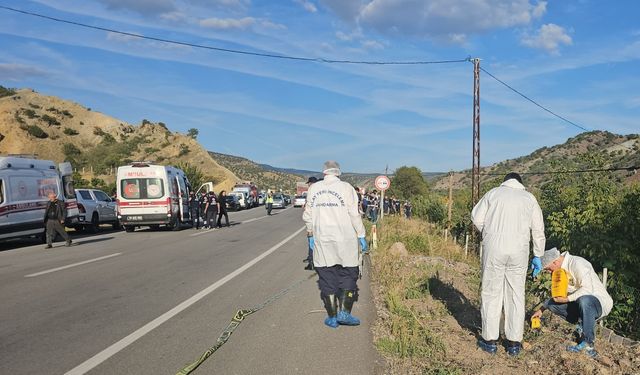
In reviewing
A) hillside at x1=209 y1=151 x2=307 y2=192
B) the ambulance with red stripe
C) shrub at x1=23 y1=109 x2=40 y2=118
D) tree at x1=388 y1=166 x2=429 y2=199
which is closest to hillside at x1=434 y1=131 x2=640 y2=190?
tree at x1=388 y1=166 x2=429 y2=199

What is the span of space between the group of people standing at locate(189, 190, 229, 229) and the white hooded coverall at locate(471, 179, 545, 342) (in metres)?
18.9

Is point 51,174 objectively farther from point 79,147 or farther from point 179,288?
point 79,147

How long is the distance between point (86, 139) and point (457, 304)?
8258 centimetres

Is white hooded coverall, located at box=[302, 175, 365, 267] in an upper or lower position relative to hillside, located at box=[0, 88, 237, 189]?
lower

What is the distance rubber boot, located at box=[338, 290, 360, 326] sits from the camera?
6652 mm

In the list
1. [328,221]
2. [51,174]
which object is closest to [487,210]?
[328,221]

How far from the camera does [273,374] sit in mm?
4840

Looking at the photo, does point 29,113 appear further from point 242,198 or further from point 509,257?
point 509,257

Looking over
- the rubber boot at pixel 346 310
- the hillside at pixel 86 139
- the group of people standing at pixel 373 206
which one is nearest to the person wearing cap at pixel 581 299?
the rubber boot at pixel 346 310

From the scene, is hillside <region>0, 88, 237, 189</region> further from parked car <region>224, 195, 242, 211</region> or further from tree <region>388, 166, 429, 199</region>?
tree <region>388, 166, 429, 199</region>

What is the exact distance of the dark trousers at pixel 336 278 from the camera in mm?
6566

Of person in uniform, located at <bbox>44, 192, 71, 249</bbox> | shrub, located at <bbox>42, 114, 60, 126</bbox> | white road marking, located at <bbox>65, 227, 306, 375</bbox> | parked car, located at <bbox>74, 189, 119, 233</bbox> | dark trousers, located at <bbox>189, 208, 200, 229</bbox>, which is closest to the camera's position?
white road marking, located at <bbox>65, 227, 306, 375</bbox>

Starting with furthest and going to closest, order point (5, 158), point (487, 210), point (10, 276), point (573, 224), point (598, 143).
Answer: point (598, 143) → point (5, 158) → point (573, 224) → point (10, 276) → point (487, 210)

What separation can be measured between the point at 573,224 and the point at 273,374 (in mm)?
9608
